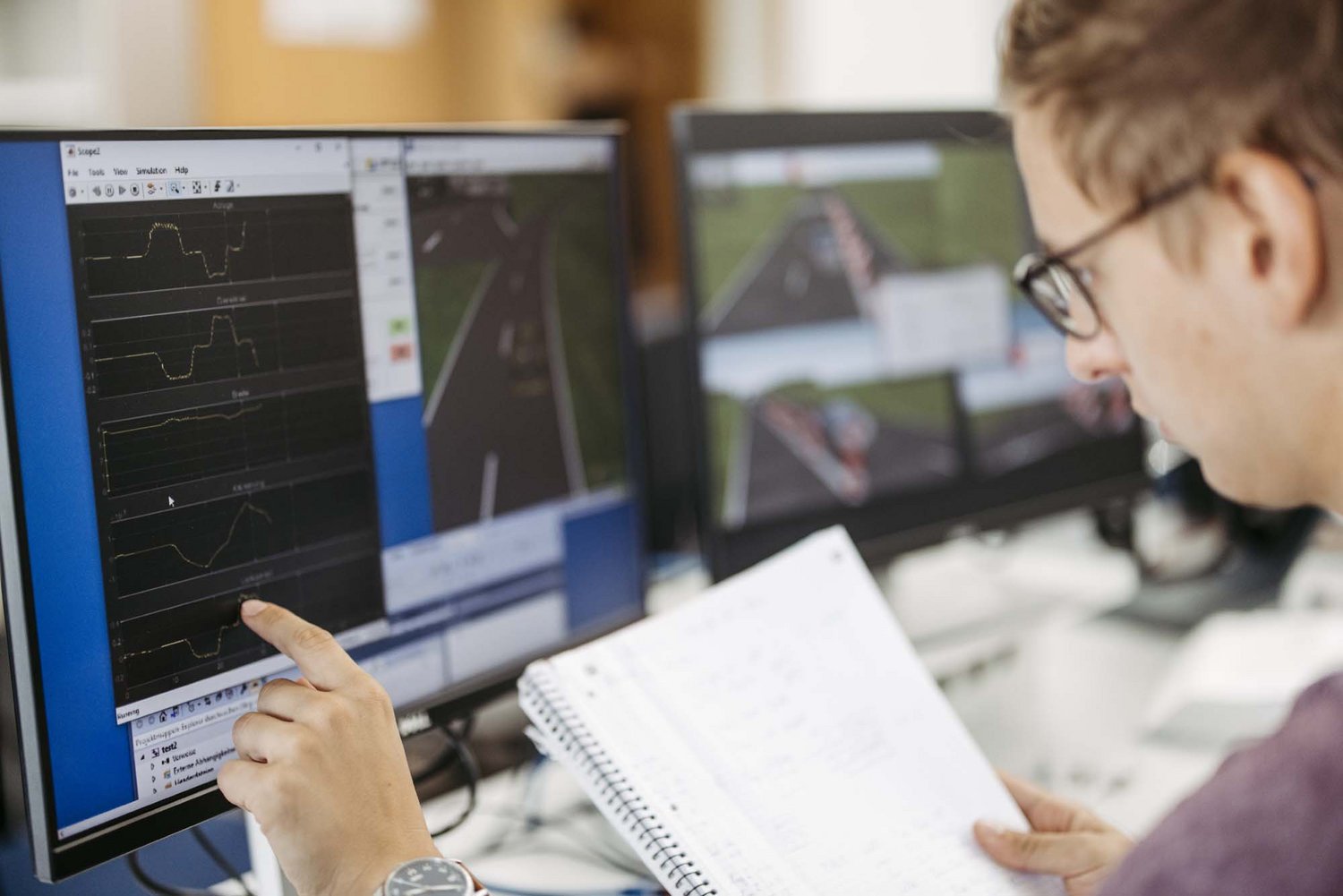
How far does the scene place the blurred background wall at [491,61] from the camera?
298 cm

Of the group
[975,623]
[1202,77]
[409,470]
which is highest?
[1202,77]

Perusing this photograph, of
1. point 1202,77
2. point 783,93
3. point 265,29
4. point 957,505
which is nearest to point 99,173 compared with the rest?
point 1202,77

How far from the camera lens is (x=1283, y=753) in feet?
1.71

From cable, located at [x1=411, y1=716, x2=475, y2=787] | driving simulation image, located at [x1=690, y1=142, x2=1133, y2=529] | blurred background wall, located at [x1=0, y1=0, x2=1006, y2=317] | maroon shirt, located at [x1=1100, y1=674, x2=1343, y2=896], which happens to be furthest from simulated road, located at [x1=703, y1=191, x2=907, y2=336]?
blurred background wall, located at [x1=0, y1=0, x2=1006, y2=317]

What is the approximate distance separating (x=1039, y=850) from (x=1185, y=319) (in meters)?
0.36

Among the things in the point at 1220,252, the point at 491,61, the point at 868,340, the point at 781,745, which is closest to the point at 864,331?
the point at 868,340

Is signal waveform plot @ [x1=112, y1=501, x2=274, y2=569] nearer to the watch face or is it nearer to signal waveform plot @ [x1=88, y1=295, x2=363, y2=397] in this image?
signal waveform plot @ [x1=88, y1=295, x2=363, y2=397]

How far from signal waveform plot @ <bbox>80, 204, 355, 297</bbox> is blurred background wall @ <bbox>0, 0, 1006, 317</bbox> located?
1.23m

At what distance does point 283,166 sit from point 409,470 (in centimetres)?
20

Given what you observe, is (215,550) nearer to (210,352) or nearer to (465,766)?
(210,352)

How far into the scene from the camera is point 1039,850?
77 cm

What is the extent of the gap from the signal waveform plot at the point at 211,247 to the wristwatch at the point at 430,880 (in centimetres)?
32

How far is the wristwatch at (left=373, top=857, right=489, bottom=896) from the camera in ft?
2.00

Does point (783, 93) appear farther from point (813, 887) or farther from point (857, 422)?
point (813, 887)
